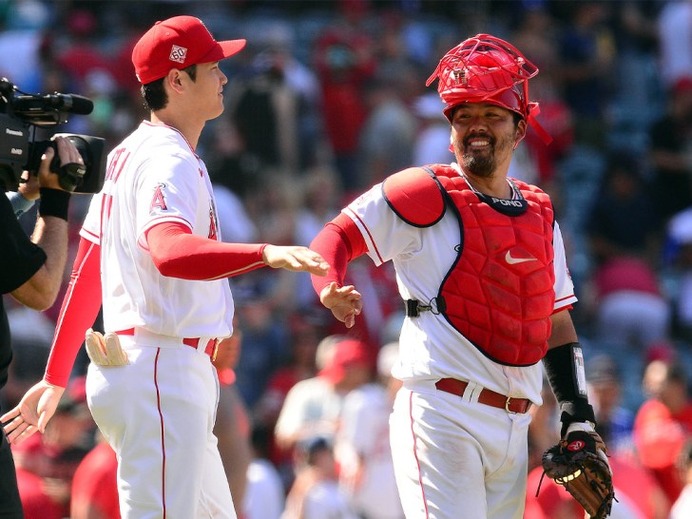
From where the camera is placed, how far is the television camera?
474 centimetres

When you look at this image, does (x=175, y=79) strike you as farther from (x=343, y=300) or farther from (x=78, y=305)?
(x=343, y=300)

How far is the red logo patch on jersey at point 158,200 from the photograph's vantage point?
15.5 feet

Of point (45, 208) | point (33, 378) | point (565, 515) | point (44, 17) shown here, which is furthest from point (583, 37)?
point (45, 208)

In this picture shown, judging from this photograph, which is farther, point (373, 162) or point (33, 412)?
point (373, 162)

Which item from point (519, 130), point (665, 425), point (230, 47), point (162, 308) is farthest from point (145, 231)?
point (665, 425)

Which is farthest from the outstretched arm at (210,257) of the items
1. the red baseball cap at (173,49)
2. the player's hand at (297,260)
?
the red baseball cap at (173,49)

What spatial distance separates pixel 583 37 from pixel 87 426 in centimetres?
771

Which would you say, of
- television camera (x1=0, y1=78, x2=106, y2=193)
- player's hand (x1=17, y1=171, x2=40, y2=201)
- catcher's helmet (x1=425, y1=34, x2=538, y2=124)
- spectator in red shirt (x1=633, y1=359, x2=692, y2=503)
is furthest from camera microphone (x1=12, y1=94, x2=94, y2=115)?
spectator in red shirt (x1=633, y1=359, x2=692, y2=503)

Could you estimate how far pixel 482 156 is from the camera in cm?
523

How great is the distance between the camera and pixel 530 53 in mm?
14273

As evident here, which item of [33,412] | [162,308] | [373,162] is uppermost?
[162,308]

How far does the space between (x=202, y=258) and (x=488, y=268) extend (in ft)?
3.63

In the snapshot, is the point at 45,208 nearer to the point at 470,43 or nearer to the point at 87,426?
the point at 470,43

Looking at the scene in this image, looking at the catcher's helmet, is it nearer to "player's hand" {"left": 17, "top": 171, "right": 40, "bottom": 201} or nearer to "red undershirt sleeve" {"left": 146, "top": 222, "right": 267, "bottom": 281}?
"red undershirt sleeve" {"left": 146, "top": 222, "right": 267, "bottom": 281}
